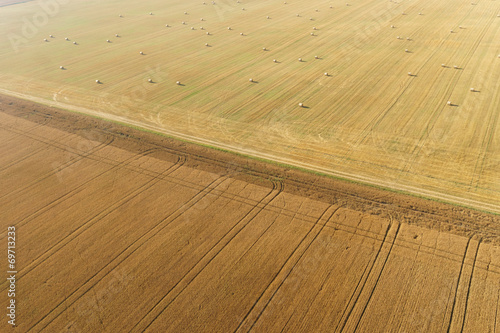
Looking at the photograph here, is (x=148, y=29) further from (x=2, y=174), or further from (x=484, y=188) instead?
(x=484, y=188)

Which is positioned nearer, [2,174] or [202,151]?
[2,174]

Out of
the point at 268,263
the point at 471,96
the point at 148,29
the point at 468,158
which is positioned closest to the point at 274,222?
the point at 268,263

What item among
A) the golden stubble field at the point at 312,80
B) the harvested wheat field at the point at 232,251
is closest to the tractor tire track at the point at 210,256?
the harvested wheat field at the point at 232,251

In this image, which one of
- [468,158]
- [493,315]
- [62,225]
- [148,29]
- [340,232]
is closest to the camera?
[493,315]

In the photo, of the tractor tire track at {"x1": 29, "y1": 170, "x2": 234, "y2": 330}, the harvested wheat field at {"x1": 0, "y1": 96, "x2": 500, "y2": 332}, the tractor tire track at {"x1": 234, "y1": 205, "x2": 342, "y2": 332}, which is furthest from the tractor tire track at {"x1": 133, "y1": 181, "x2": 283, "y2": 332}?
the tractor tire track at {"x1": 29, "y1": 170, "x2": 234, "y2": 330}

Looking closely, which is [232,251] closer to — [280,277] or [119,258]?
[280,277]

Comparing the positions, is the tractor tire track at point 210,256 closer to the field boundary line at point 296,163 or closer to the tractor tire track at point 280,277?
the field boundary line at point 296,163

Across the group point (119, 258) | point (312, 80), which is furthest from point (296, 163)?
point (312, 80)
